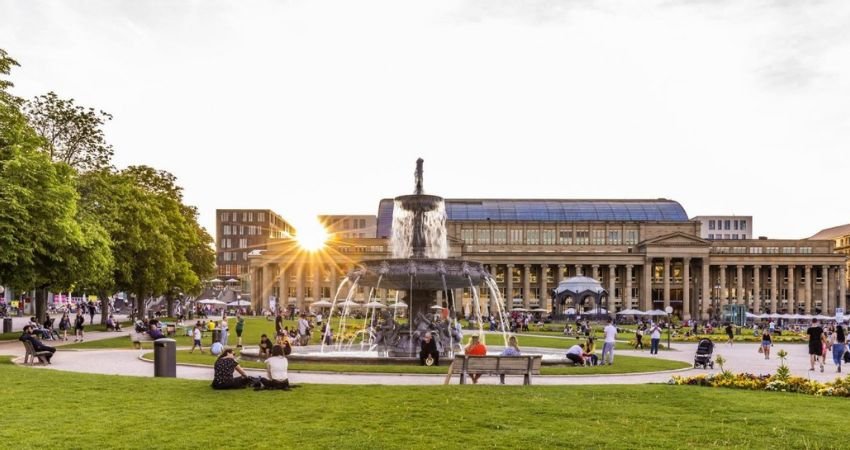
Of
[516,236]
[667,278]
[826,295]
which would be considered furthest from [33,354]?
[826,295]

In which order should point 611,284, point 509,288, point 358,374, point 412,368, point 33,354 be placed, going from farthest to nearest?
point 509,288
point 611,284
point 33,354
point 412,368
point 358,374

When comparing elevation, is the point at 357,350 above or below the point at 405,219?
below

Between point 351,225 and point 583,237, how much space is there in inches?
2270

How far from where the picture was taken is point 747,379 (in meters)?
21.8

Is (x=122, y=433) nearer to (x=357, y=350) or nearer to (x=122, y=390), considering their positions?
(x=122, y=390)

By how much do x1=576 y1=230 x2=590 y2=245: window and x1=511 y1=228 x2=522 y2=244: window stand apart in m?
9.81

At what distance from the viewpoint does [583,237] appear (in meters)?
144

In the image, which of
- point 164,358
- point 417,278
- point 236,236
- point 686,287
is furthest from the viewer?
point 236,236

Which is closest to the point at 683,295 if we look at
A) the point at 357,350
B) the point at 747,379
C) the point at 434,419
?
the point at 357,350

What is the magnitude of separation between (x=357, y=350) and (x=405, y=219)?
6923mm

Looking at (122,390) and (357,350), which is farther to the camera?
(357,350)

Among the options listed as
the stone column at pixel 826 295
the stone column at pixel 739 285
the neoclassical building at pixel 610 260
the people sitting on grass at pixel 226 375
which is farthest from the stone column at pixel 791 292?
the people sitting on grass at pixel 226 375

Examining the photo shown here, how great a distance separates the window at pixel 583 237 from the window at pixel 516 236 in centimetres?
981

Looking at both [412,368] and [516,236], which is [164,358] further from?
[516,236]
